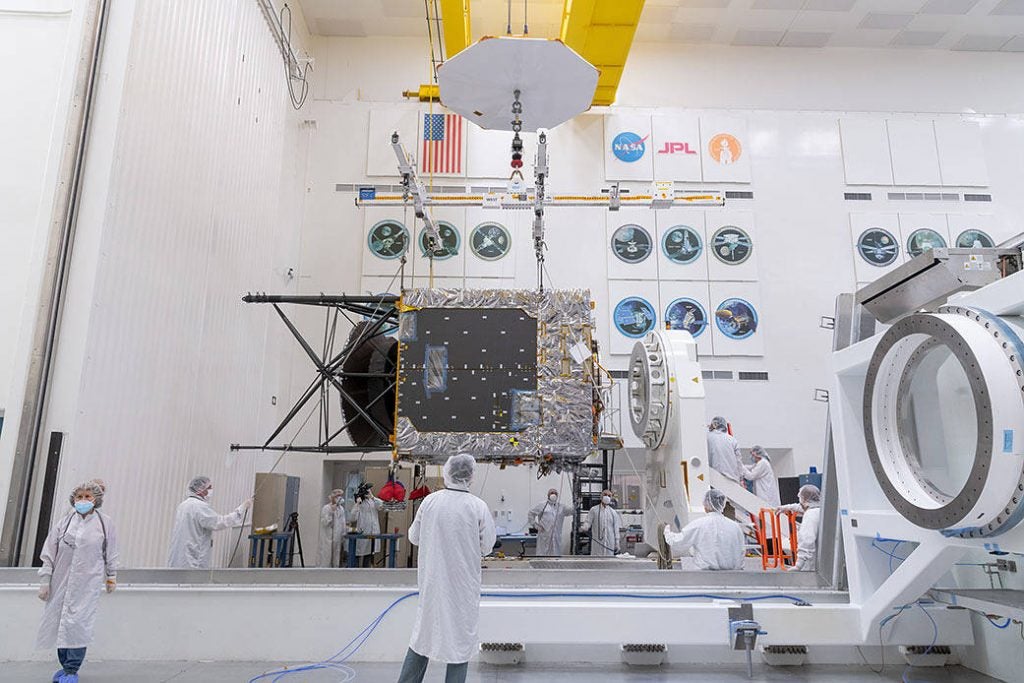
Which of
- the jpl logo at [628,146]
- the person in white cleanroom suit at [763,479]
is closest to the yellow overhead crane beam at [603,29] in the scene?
the jpl logo at [628,146]

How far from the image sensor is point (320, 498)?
12.0 m

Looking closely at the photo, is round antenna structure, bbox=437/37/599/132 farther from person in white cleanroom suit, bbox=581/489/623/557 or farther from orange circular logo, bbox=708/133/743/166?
orange circular logo, bbox=708/133/743/166

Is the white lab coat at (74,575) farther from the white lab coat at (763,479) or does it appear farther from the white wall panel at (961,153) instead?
the white wall panel at (961,153)

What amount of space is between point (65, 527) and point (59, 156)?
378 cm

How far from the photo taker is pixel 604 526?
10.3m

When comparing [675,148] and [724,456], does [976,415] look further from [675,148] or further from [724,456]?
[675,148]

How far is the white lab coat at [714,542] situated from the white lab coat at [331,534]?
5.75 m

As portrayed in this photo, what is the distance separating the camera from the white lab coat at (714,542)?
622 cm

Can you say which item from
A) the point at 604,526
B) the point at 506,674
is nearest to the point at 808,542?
the point at 506,674

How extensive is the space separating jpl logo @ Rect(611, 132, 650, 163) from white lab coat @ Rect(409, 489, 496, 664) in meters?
Answer: 10.5

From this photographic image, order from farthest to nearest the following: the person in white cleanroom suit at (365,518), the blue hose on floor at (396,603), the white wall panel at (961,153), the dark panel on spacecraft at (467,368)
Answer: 1. the white wall panel at (961,153)
2. the person in white cleanroom suit at (365,518)
3. the dark panel on spacecraft at (467,368)
4. the blue hose on floor at (396,603)

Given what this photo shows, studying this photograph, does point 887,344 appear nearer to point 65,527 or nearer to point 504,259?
point 65,527

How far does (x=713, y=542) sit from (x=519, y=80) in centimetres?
482

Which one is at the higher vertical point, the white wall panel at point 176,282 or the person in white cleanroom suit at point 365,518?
the white wall panel at point 176,282
